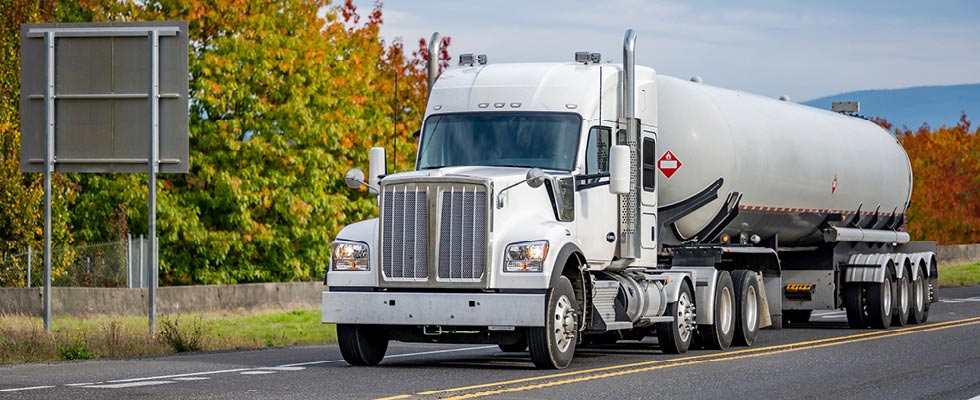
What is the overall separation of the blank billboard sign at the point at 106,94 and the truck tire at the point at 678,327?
22.9ft

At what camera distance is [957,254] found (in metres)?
65.0

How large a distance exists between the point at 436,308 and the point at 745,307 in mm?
7282

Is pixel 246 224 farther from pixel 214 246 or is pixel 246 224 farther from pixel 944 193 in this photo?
pixel 944 193

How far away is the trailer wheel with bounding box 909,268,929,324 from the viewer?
1134 inches

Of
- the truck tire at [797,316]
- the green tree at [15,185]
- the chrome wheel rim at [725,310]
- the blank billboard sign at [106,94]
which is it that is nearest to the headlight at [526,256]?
the chrome wheel rim at [725,310]

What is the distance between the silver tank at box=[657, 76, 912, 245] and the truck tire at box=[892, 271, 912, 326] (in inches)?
51.8

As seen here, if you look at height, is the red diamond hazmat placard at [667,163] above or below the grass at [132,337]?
above

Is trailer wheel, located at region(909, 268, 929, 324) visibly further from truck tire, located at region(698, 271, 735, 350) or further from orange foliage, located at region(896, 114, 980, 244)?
orange foliage, located at region(896, 114, 980, 244)

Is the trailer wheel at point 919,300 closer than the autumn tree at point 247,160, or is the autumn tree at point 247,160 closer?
the trailer wheel at point 919,300

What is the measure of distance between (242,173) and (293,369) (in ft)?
77.2

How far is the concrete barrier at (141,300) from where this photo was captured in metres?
28.9

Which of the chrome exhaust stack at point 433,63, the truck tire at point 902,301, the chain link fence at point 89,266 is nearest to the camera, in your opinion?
the chrome exhaust stack at point 433,63

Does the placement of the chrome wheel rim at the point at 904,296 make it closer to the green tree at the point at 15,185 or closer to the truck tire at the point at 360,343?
the truck tire at the point at 360,343

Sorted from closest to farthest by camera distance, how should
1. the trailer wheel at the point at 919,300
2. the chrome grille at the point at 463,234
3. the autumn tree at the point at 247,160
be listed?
the chrome grille at the point at 463,234 < the trailer wheel at the point at 919,300 < the autumn tree at the point at 247,160
